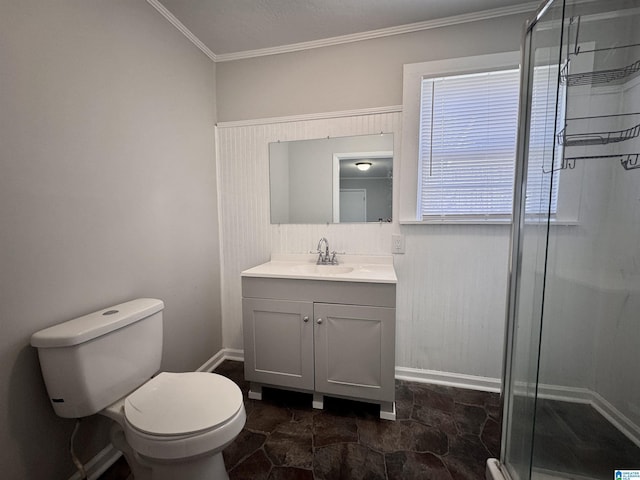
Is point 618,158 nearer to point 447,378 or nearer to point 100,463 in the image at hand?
point 447,378

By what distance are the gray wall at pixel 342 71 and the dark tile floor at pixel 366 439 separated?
1.98 meters

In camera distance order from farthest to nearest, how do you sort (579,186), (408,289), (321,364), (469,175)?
(408,289) < (469,175) < (321,364) < (579,186)

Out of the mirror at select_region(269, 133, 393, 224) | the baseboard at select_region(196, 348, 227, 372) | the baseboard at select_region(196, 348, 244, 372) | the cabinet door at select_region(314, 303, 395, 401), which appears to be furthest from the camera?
the baseboard at select_region(196, 348, 244, 372)

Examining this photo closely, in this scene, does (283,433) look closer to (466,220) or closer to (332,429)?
(332,429)

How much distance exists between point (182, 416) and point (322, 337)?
804mm

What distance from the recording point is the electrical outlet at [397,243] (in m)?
1.91

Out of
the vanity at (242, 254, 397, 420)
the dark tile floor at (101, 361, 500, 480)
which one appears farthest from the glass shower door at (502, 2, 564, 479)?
the vanity at (242, 254, 397, 420)

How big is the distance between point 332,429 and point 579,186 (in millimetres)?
1653

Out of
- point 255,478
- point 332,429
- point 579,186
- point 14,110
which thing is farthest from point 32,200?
point 579,186

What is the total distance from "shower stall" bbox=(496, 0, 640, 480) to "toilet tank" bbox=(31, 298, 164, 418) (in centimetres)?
163

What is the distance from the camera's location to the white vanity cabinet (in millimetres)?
1529

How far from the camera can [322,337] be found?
161cm

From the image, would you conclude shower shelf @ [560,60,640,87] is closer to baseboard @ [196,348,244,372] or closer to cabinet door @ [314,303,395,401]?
cabinet door @ [314,303,395,401]

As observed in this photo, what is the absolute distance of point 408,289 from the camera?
1.93 meters
